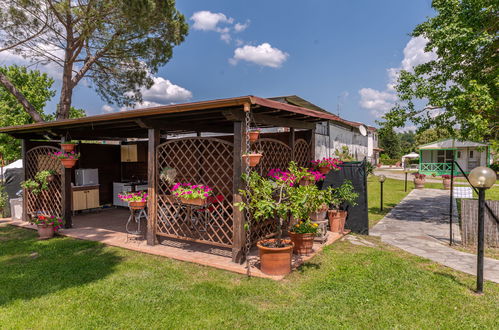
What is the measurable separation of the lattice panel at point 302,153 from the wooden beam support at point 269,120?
1.06ft

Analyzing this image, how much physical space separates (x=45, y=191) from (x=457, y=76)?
9.86 m

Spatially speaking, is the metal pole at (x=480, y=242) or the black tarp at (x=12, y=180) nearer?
the metal pole at (x=480, y=242)

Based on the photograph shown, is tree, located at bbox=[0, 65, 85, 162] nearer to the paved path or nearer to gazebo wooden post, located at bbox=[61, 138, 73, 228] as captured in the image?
gazebo wooden post, located at bbox=[61, 138, 73, 228]

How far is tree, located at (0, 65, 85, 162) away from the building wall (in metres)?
14.3

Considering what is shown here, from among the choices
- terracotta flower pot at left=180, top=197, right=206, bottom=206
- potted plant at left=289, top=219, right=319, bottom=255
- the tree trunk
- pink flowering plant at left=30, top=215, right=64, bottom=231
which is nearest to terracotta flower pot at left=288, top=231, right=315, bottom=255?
potted plant at left=289, top=219, right=319, bottom=255

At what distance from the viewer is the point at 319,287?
3.47m

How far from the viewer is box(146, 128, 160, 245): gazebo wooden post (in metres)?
5.00

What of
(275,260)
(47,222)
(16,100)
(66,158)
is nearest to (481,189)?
Answer: (275,260)

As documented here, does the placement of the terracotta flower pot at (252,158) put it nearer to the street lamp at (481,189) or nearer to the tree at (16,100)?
the street lamp at (481,189)

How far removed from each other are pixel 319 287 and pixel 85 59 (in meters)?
10.2

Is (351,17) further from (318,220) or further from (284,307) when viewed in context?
(284,307)

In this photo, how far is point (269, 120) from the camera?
450cm

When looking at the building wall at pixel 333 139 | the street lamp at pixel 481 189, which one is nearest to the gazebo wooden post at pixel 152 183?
the street lamp at pixel 481 189

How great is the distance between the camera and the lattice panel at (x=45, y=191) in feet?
21.9
